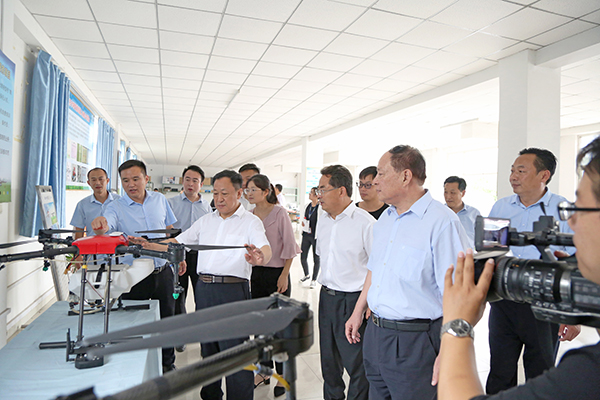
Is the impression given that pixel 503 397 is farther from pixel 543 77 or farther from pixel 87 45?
pixel 87 45

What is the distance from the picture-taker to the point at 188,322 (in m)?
0.46

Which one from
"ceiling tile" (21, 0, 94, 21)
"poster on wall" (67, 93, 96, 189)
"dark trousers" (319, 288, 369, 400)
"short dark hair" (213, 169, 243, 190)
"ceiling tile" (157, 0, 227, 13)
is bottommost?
"dark trousers" (319, 288, 369, 400)

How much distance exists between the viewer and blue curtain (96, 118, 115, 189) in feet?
22.7

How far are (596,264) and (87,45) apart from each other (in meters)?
5.11

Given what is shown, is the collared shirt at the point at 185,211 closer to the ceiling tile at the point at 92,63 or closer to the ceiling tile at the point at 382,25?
the ceiling tile at the point at 92,63

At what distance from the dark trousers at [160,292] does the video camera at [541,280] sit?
8.29 ft

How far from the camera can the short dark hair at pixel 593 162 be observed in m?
0.61

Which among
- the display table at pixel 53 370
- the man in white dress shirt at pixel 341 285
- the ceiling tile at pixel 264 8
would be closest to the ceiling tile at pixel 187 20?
the ceiling tile at pixel 264 8

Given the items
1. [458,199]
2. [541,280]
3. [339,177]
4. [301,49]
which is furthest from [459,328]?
[301,49]

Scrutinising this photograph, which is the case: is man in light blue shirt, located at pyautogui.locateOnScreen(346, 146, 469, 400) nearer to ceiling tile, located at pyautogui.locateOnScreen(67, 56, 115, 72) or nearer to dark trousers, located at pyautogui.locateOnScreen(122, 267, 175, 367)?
dark trousers, located at pyautogui.locateOnScreen(122, 267, 175, 367)

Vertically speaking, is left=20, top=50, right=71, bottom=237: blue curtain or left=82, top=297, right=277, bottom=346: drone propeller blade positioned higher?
left=20, top=50, right=71, bottom=237: blue curtain

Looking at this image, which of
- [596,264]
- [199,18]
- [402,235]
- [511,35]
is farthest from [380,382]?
[511,35]

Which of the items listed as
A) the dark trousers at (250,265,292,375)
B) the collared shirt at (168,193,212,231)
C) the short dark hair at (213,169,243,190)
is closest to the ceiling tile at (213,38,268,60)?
the collared shirt at (168,193,212,231)

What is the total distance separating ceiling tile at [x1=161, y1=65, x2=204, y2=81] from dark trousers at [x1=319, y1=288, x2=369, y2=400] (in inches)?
156
